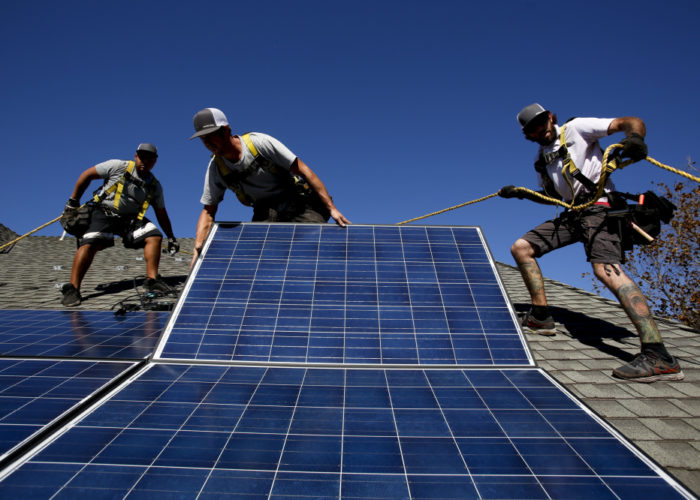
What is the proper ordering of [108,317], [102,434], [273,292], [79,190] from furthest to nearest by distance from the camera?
[79,190], [108,317], [273,292], [102,434]

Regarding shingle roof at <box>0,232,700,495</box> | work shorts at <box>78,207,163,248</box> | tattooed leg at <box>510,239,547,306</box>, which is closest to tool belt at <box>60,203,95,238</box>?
work shorts at <box>78,207,163,248</box>

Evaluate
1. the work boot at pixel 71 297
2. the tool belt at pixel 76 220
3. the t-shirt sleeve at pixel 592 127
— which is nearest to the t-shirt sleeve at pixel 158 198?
the tool belt at pixel 76 220

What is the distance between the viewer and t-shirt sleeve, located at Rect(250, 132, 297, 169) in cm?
470

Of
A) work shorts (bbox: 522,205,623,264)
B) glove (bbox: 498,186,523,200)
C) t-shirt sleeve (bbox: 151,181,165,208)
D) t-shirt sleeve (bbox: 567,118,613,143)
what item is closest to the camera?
work shorts (bbox: 522,205,623,264)

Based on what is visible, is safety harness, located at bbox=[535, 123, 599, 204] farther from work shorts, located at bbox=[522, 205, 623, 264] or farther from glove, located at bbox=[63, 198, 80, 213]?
glove, located at bbox=[63, 198, 80, 213]

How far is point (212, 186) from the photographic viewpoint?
16.0ft

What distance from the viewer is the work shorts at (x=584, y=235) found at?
3.79 m

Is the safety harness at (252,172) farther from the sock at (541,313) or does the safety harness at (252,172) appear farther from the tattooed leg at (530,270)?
the sock at (541,313)

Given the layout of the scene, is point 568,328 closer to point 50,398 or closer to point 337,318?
point 337,318

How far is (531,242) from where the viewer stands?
4.54 meters

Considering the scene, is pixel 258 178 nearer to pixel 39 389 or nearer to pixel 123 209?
pixel 39 389

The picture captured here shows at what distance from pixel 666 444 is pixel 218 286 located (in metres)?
3.25

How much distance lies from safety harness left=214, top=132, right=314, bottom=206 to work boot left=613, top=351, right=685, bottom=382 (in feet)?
12.6

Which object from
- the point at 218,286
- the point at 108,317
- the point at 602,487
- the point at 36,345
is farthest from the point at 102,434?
the point at 108,317
